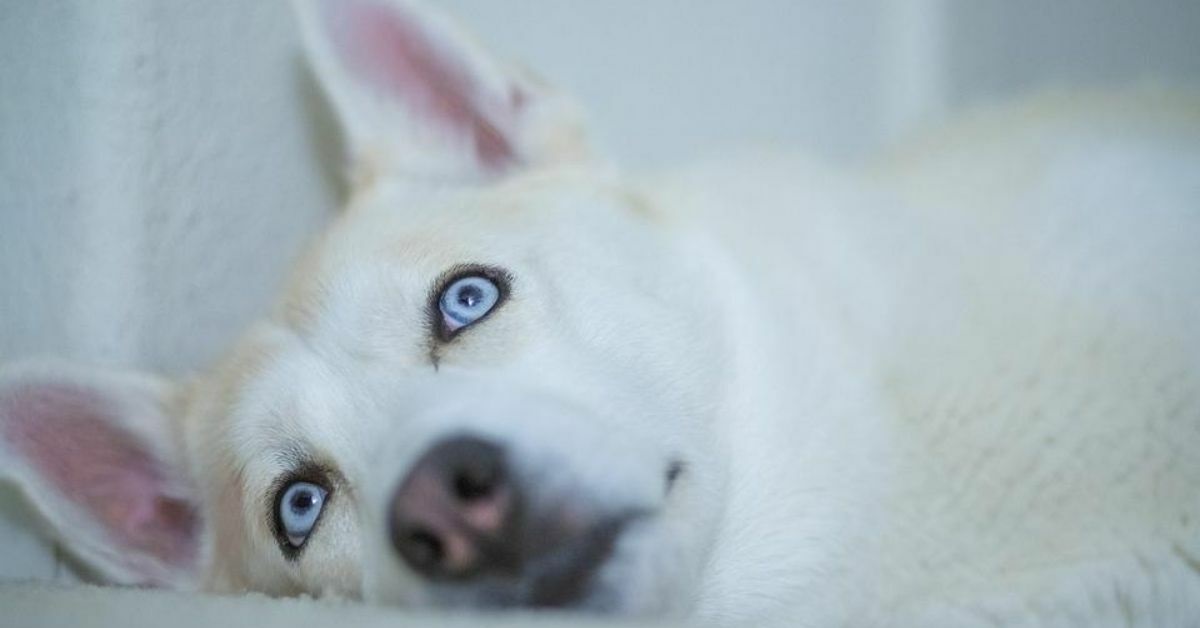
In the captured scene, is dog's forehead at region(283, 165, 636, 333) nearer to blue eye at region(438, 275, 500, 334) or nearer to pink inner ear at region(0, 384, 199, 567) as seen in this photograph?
blue eye at region(438, 275, 500, 334)

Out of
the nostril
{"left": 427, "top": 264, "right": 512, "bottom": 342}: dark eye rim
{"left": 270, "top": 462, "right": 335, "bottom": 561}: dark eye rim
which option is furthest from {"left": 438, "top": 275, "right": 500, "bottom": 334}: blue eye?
the nostril

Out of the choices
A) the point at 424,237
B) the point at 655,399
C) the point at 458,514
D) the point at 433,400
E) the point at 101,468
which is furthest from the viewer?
the point at 101,468

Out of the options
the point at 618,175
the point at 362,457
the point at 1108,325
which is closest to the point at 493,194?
the point at 618,175

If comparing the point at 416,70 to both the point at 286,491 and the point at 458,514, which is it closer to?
the point at 286,491

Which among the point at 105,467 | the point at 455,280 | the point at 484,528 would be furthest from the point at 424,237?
the point at 105,467

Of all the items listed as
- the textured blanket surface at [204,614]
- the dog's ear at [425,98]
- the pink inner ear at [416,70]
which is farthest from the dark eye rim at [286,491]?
the pink inner ear at [416,70]

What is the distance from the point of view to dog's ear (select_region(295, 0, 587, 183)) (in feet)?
5.07

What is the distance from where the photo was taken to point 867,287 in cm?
149

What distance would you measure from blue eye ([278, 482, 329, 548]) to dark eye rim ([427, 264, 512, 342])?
0.26 metres

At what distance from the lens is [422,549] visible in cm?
94

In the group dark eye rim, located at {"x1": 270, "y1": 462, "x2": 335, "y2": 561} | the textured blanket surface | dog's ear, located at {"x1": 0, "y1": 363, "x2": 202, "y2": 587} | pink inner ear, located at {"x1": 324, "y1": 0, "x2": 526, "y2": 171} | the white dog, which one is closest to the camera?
the textured blanket surface

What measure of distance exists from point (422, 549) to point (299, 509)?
1.21 ft

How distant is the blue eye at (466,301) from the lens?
125cm

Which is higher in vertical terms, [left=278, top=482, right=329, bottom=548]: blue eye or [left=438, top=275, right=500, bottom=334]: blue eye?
[left=438, top=275, right=500, bottom=334]: blue eye
